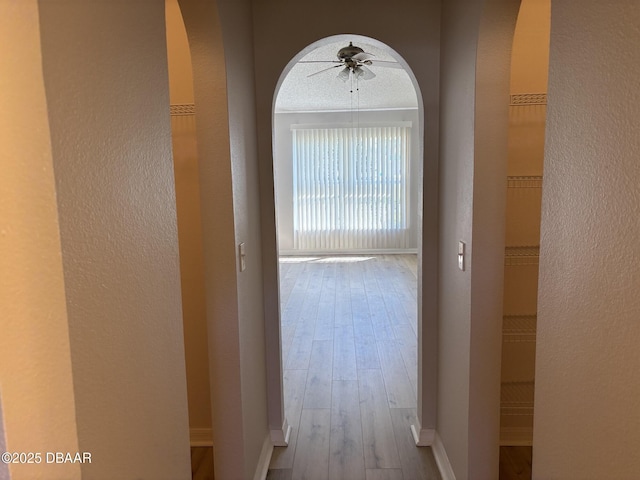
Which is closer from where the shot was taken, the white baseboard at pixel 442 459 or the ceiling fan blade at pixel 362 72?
the white baseboard at pixel 442 459

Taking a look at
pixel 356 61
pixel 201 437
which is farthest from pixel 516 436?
pixel 356 61

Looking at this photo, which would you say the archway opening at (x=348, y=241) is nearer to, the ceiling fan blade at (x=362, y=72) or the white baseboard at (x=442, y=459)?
the ceiling fan blade at (x=362, y=72)

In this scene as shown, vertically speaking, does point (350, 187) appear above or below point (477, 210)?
above

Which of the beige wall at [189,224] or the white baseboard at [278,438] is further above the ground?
the beige wall at [189,224]

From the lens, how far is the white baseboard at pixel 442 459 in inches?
83.4

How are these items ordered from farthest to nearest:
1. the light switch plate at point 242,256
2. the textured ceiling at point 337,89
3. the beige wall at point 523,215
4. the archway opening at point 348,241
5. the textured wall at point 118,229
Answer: the textured ceiling at point 337,89
the archway opening at point 348,241
the beige wall at point 523,215
the light switch plate at point 242,256
the textured wall at point 118,229

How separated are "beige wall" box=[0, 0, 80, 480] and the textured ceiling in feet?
13.2

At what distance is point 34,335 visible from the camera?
622 millimetres

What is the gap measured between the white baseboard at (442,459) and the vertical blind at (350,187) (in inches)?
242

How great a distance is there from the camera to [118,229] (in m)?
0.84

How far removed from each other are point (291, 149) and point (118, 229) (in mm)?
7635

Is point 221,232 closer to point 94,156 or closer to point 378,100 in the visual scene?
point 94,156

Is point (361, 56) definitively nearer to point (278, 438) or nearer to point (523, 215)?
point (523, 215)

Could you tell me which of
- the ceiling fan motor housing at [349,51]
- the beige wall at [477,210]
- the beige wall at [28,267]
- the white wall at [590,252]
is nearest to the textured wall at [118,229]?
the beige wall at [28,267]
